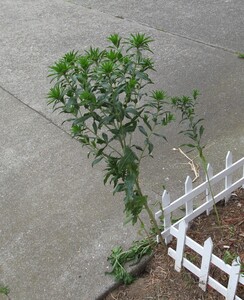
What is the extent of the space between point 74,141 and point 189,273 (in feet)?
5.73

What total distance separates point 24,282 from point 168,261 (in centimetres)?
84

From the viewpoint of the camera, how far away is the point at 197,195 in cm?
288

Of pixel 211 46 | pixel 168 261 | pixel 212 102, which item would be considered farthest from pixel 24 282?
pixel 211 46

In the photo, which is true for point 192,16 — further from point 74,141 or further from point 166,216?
point 166,216

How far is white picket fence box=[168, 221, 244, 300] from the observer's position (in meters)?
2.26

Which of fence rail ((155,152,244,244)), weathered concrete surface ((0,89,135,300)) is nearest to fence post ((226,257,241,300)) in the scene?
fence rail ((155,152,244,244))

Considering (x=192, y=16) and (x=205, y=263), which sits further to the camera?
(x=192, y=16)

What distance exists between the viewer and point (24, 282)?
2764mm

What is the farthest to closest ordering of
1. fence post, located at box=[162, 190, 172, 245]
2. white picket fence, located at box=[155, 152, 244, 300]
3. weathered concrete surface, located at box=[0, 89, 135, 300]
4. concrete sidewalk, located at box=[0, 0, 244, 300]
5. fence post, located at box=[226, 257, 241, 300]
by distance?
concrete sidewalk, located at box=[0, 0, 244, 300] < weathered concrete surface, located at box=[0, 89, 135, 300] < fence post, located at box=[162, 190, 172, 245] < white picket fence, located at box=[155, 152, 244, 300] < fence post, located at box=[226, 257, 241, 300]

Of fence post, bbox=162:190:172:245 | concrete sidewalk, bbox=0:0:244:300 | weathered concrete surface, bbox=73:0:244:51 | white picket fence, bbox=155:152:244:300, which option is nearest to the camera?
white picket fence, bbox=155:152:244:300

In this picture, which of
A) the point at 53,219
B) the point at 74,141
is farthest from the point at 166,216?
the point at 74,141

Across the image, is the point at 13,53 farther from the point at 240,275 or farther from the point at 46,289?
the point at 240,275

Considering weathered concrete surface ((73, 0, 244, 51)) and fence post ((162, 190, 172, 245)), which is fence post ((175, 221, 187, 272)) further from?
weathered concrete surface ((73, 0, 244, 51))

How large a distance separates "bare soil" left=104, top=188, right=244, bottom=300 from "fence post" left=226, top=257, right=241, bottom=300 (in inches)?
4.6
